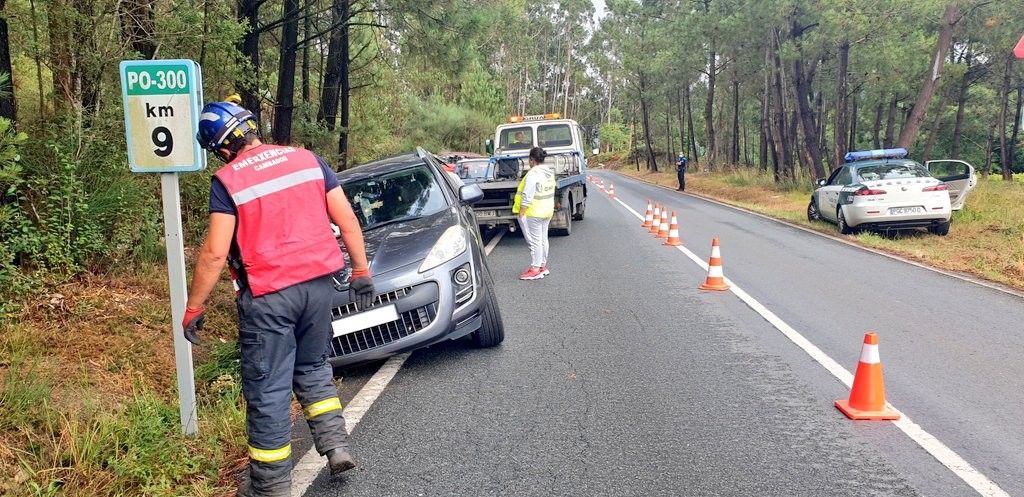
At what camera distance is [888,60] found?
87.1ft

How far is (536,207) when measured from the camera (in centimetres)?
991

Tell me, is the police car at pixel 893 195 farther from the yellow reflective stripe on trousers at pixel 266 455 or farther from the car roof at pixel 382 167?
the yellow reflective stripe on trousers at pixel 266 455

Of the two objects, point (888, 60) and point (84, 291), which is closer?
point (84, 291)

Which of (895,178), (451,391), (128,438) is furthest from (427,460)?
(895,178)

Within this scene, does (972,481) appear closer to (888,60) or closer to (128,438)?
(128,438)

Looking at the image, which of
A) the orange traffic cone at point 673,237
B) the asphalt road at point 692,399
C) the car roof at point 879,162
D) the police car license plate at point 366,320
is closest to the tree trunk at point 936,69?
the car roof at point 879,162

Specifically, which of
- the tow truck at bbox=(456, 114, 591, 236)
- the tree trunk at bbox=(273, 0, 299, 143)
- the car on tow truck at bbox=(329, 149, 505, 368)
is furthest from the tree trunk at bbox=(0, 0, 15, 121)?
the tow truck at bbox=(456, 114, 591, 236)

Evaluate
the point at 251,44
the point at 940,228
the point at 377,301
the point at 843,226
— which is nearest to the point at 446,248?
the point at 377,301

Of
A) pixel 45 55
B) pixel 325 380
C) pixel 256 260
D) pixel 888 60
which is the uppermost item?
pixel 888 60

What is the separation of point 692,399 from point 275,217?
298 cm

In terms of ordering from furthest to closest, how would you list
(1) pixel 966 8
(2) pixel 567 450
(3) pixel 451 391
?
(1) pixel 966 8, (3) pixel 451 391, (2) pixel 567 450

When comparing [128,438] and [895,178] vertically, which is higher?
[895,178]

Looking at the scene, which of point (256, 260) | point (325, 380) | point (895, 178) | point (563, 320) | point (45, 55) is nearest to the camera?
point (256, 260)

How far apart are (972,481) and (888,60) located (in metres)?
26.7
